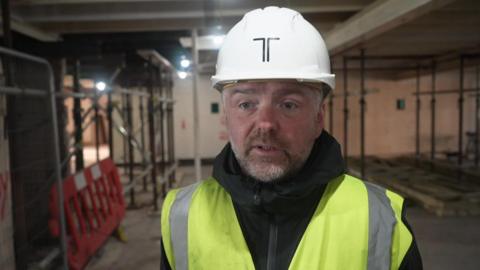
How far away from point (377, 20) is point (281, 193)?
2.83 metres

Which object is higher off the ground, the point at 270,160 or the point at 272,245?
the point at 270,160

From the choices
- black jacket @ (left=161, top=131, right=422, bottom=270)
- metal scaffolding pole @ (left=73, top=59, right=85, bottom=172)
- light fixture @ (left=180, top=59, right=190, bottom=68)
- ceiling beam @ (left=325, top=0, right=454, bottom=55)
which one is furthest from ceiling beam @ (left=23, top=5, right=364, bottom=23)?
black jacket @ (left=161, top=131, right=422, bottom=270)

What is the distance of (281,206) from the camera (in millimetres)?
1160

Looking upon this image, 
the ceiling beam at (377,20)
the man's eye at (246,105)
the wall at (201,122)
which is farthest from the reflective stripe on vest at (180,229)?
the wall at (201,122)

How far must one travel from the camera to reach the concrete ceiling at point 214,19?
11.7ft

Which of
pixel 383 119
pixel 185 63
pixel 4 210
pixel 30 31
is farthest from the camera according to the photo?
pixel 383 119

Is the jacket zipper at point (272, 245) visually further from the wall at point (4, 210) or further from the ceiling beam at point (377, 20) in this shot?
the wall at point (4, 210)

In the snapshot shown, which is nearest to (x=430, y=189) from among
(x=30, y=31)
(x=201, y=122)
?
(x=30, y=31)

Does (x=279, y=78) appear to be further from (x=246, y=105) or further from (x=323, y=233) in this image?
(x=323, y=233)

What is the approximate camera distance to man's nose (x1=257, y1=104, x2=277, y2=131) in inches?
45.6

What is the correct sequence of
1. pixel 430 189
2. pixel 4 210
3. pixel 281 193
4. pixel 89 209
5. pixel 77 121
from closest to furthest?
pixel 281 193 → pixel 4 210 → pixel 89 209 → pixel 77 121 → pixel 430 189

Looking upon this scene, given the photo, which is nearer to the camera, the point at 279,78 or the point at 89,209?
the point at 279,78

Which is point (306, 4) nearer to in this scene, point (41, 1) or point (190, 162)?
point (41, 1)

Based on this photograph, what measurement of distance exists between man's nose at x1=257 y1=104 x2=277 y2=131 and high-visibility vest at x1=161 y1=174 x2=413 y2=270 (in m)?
0.31
